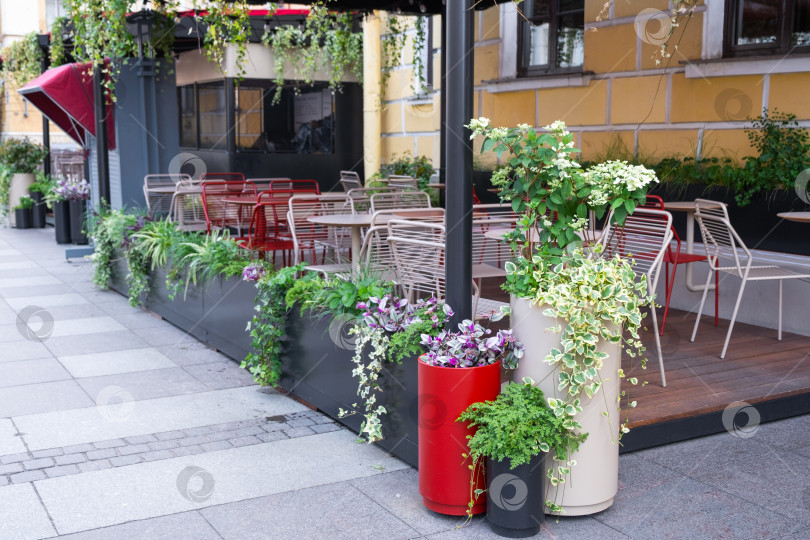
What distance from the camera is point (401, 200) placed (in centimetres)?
784

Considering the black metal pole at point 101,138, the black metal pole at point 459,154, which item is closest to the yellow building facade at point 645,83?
the black metal pole at point 459,154

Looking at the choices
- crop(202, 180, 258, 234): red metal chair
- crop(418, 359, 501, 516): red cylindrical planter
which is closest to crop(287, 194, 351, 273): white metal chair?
crop(202, 180, 258, 234): red metal chair

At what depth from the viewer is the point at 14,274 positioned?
1025cm

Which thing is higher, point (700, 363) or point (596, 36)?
point (596, 36)

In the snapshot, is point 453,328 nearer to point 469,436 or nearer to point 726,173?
point 469,436

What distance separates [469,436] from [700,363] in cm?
234

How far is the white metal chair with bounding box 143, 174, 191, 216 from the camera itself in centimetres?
966

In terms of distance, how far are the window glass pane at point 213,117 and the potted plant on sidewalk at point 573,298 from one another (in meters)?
11.7

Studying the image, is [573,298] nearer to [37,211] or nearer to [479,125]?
[479,125]

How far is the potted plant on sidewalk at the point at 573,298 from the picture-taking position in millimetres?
3350

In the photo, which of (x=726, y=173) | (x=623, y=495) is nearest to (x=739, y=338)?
(x=726, y=173)

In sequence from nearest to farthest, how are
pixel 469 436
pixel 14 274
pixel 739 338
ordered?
pixel 469 436 < pixel 739 338 < pixel 14 274

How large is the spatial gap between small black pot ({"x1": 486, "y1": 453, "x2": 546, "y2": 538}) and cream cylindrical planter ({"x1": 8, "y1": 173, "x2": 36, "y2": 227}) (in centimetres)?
1453

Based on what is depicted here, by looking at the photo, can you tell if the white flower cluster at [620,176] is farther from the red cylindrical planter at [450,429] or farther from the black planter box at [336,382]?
the black planter box at [336,382]
